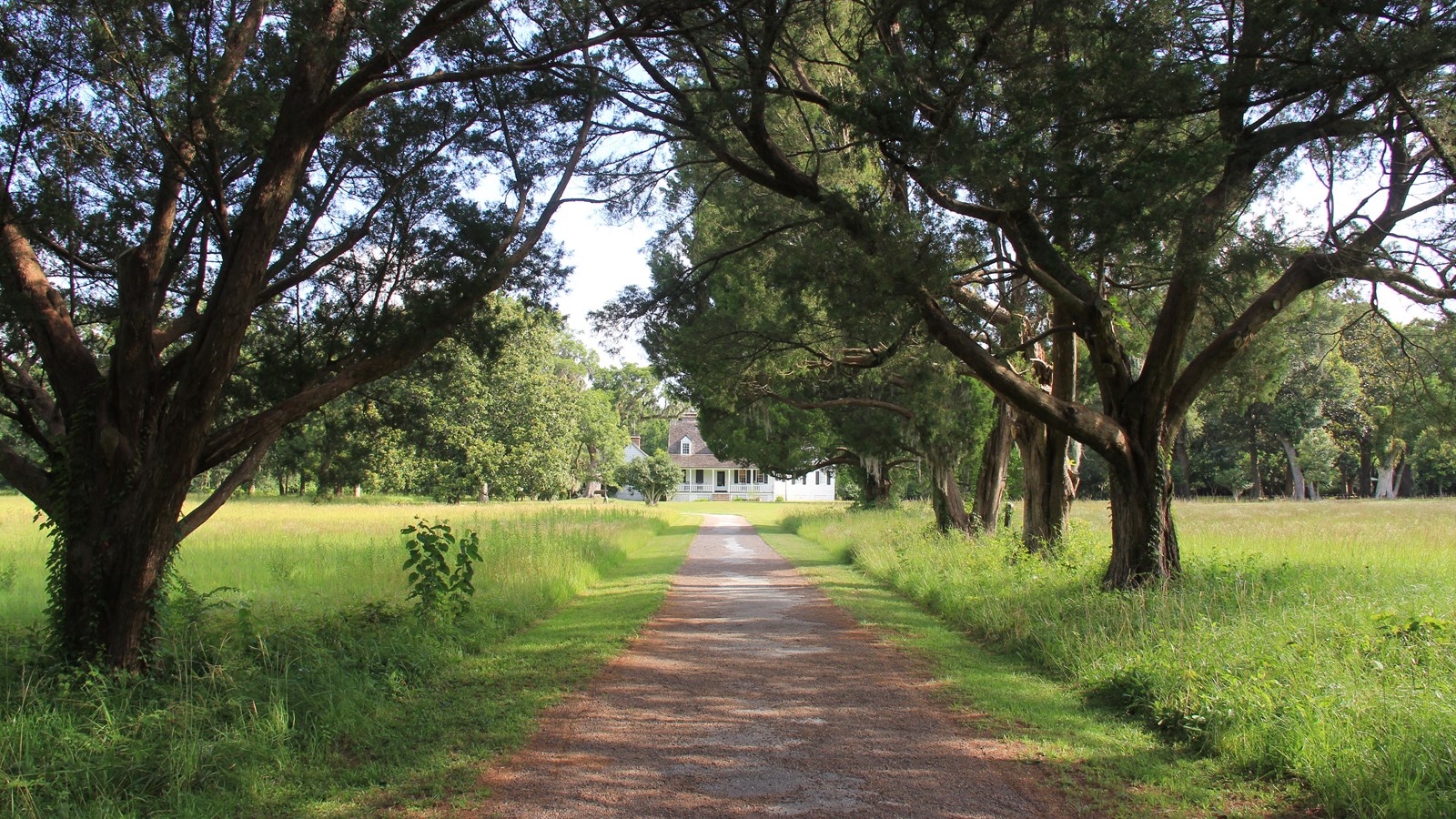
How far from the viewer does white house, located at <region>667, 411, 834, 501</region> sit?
76.2 meters

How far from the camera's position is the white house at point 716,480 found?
3002 inches

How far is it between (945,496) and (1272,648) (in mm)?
13306

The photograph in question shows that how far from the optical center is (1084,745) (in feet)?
18.3

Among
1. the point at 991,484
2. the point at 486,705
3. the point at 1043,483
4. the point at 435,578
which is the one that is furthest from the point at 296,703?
the point at 991,484

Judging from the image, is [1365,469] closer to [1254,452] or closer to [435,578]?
[1254,452]

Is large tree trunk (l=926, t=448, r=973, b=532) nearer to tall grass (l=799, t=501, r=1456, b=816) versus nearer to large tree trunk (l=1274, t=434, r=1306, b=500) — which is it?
tall grass (l=799, t=501, r=1456, b=816)

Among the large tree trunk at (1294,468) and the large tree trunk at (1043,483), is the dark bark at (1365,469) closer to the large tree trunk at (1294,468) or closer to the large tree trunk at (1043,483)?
the large tree trunk at (1294,468)

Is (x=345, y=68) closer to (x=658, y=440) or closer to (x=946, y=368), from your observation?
(x=946, y=368)

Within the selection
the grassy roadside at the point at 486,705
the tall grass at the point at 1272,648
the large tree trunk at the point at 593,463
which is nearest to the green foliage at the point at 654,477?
the large tree trunk at the point at 593,463

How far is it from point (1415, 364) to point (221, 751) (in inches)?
533

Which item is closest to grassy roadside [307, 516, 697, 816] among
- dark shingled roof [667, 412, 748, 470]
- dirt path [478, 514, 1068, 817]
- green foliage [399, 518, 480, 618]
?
dirt path [478, 514, 1068, 817]

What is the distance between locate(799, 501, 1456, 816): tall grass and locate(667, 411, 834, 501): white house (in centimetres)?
6317

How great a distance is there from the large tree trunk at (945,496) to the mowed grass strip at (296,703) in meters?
9.80

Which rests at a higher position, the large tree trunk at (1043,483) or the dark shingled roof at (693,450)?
the dark shingled roof at (693,450)
